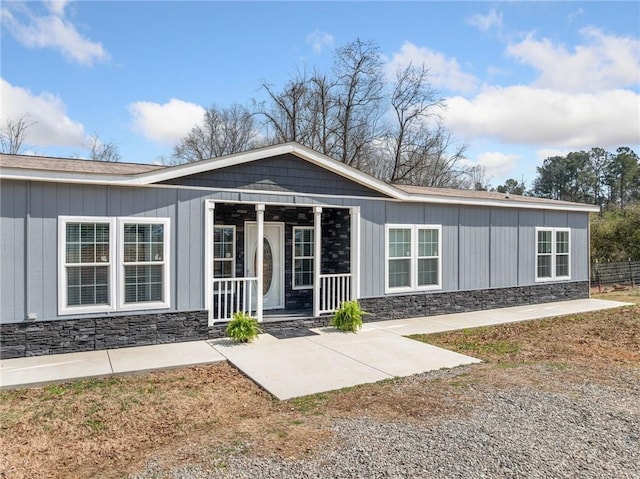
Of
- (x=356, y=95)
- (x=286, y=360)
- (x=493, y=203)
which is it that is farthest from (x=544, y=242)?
(x=356, y=95)

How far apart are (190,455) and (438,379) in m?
3.25

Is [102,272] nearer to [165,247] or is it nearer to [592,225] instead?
[165,247]

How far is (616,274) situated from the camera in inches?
652

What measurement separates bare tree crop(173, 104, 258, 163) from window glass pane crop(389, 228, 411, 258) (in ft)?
72.1

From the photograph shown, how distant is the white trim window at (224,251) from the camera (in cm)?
917

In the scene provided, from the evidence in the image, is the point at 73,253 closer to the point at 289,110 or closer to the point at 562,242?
the point at 562,242

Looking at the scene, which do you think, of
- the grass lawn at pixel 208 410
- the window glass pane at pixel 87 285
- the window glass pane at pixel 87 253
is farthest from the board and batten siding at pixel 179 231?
the grass lawn at pixel 208 410

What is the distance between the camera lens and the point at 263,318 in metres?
8.61

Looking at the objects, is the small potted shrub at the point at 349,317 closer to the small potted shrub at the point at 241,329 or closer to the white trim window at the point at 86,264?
the small potted shrub at the point at 241,329

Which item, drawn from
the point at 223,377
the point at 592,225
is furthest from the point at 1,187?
the point at 592,225

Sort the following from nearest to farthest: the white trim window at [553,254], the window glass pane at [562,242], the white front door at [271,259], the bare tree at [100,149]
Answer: the white front door at [271,259] → the white trim window at [553,254] → the window glass pane at [562,242] → the bare tree at [100,149]

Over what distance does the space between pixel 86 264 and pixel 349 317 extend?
4.64 metres

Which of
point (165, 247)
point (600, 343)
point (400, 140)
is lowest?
point (600, 343)

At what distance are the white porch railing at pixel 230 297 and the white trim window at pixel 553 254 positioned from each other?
8.01m
